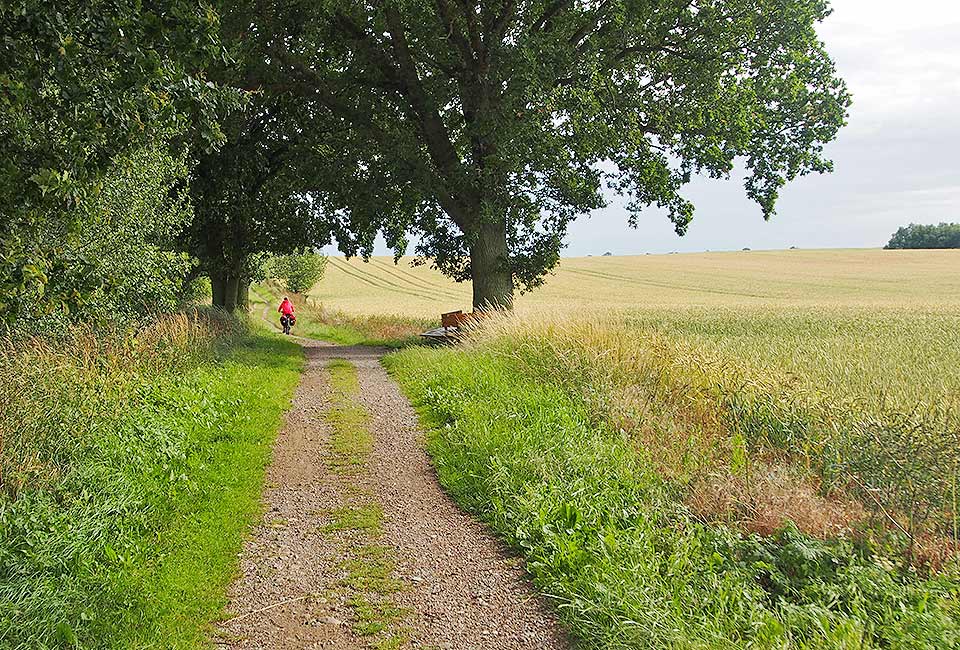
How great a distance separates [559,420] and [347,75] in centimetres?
1455

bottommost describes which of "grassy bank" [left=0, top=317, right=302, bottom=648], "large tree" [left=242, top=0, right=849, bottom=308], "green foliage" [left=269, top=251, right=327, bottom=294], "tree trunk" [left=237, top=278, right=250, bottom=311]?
"grassy bank" [left=0, top=317, right=302, bottom=648]

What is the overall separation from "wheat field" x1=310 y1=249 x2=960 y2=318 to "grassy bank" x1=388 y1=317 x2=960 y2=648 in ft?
95.2

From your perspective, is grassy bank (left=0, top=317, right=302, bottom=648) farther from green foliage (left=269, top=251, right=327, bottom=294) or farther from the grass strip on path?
green foliage (left=269, top=251, right=327, bottom=294)

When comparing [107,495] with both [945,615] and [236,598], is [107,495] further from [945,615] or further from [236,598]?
[945,615]

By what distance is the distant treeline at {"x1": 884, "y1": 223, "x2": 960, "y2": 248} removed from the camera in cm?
10631

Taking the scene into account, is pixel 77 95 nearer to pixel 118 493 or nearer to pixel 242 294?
pixel 118 493

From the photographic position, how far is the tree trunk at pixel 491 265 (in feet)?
70.2

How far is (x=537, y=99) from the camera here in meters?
18.0

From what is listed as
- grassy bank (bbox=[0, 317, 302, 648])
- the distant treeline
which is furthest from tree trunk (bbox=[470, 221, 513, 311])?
the distant treeline

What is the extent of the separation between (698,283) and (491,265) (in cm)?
4443

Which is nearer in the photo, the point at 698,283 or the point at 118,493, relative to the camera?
the point at 118,493

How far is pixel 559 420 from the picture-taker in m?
9.09

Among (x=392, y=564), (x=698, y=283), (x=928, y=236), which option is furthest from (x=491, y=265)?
(x=928, y=236)

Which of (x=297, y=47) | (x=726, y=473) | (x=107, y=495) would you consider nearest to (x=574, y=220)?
(x=297, y=47)
